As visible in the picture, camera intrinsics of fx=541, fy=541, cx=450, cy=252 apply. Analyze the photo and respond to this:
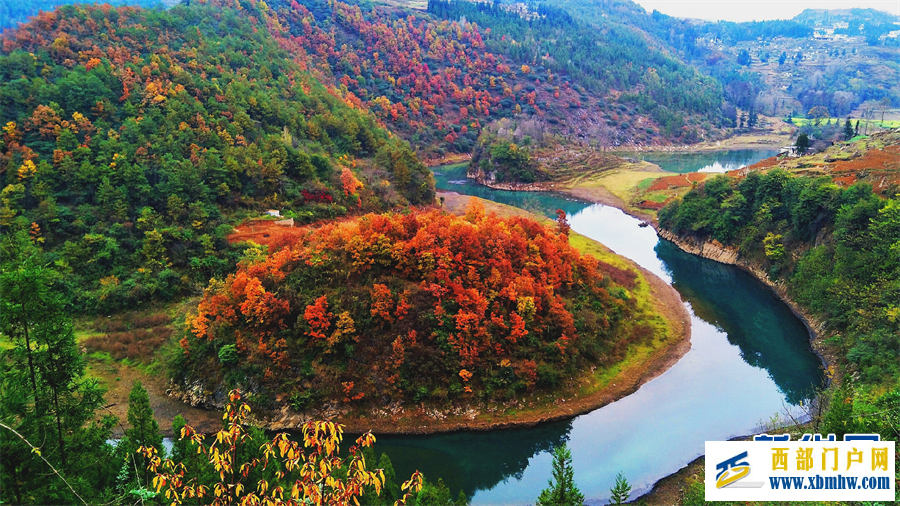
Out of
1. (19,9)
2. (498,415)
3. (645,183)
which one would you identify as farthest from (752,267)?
(19,9)

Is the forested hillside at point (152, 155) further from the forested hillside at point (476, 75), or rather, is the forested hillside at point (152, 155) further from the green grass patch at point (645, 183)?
the forested hillside at point (476, 75)

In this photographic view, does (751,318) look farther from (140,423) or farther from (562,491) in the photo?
(140,423)

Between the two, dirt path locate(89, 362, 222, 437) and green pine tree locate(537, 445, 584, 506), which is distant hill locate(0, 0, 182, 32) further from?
green pine tree locate(537, 445, 584, 506)

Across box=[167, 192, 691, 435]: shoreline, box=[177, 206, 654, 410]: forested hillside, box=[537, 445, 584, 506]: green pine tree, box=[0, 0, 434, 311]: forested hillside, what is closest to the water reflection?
box=[167, 192, 691, 435]: shoreline

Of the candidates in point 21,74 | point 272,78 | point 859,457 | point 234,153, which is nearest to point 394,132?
point 272,78

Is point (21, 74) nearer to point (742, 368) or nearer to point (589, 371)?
point (589, 371)
